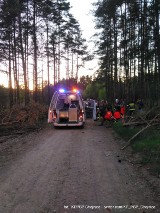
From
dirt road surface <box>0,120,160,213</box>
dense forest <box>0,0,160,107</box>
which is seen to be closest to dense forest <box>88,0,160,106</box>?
dense forest <box>0,0,160,107</box>

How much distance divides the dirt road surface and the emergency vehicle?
627 centimetres

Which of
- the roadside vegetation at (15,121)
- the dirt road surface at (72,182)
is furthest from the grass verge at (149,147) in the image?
the roadside vegetation at (15,121)

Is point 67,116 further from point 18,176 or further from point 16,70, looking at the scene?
point 16,70

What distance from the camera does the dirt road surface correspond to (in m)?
5.43

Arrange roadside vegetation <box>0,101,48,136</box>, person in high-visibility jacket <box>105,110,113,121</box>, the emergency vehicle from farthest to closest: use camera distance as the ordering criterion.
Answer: person in high-visibility jacket <box>105,110,113,121</box> → the emergency vehicle → roadside vegetation <box>0,101,48,136</box>

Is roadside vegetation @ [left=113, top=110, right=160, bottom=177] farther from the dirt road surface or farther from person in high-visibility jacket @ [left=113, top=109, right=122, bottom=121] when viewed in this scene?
person in high-visibility jacket @ [left=113, top=109, right=122, bottom=121]

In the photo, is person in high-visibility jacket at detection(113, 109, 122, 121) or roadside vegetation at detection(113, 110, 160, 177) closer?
roadside vegetation at detection(113, 110, 160, 177)

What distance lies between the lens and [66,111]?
17.8 metres

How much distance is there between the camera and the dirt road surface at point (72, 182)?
17.8 ft

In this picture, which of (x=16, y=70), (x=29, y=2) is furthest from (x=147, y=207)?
(x=16, y=70)

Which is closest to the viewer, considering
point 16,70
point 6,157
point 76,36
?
point 6,157

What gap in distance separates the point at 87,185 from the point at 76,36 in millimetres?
42218

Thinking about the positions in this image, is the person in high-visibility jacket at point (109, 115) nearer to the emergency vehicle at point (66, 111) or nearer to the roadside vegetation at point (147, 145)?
the emergency vehicle at point (66, 111)

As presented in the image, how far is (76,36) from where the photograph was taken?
47.0m
